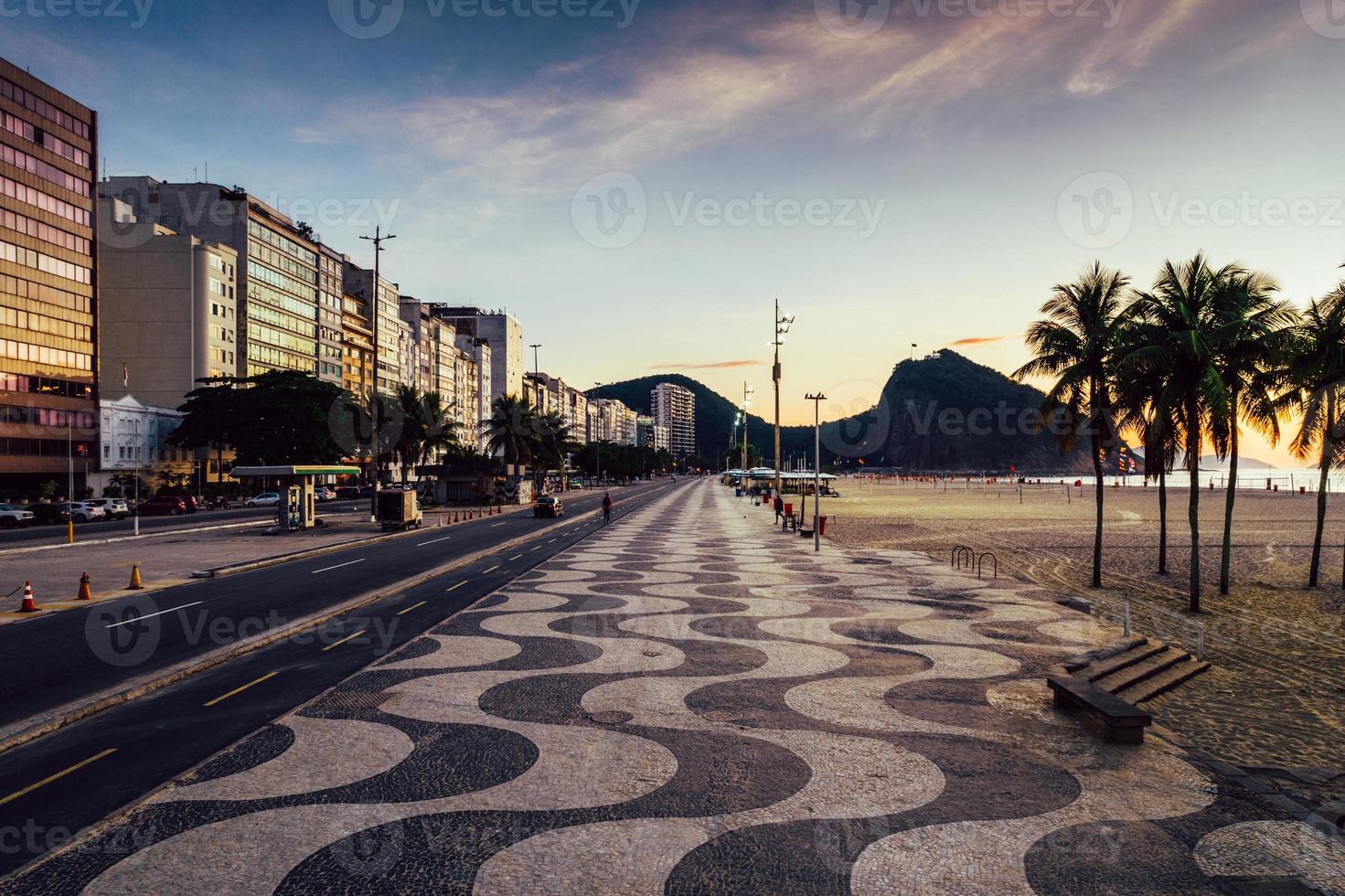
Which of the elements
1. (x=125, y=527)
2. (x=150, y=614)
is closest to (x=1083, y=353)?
(x=150, y=614)

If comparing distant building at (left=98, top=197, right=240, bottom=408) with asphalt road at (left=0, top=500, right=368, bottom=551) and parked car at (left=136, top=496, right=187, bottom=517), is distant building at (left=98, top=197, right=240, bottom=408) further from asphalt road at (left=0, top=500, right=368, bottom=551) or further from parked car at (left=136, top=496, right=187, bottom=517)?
asphalt road at (left=0, top=500, right=368, bottom=551)

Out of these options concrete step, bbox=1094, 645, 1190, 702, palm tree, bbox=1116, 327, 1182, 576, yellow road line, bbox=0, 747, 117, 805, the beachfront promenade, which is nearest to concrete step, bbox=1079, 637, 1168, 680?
concrete step, bbox=1094, 645, 1190, 702

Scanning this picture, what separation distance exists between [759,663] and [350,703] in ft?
22.8

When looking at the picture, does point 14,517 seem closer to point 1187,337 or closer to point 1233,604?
point 1187,337

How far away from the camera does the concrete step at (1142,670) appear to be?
1232 centimetres

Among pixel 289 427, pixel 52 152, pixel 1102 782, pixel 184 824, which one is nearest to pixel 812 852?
pixel 1102 782

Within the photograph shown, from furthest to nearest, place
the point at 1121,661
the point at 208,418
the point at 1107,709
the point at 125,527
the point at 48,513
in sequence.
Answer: the point at 208,418 < the point at 48,513 < the point at 125,527 < the point at 1121,661 < the point at 1107,709

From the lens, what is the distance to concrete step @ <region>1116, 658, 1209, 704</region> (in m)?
12.3

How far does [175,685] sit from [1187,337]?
2287cm

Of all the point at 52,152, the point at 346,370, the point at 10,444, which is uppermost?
the point at 52,152

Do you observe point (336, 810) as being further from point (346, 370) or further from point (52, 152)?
point (346, 370)

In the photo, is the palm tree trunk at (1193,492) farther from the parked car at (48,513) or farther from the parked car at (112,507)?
the parked car at (112,507)

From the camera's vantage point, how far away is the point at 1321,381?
71.5 ft

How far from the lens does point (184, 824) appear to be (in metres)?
7.55
